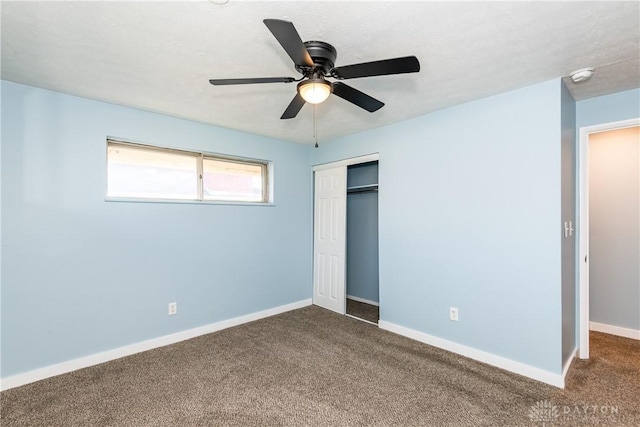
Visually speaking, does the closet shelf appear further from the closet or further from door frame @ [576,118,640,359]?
door frame @ [576,118,640,359]

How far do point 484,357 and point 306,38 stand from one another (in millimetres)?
2942

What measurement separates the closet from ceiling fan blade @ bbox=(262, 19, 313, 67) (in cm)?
289

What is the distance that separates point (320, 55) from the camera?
168 centimetres

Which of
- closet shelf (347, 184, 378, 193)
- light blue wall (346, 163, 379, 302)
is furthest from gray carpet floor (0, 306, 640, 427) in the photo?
closet shelf (347, 184, 378, 193)

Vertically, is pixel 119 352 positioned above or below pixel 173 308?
below

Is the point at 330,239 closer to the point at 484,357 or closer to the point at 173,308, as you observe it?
the point at 173,308

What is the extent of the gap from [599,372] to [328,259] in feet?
9.58

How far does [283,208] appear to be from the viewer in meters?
4.09

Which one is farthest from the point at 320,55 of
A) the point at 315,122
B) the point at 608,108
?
the point at 608,108

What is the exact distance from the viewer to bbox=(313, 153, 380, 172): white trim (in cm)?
361

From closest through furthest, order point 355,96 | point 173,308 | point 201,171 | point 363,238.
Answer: point 355,96 < point 173,308 < point 201,171 < point 363,238

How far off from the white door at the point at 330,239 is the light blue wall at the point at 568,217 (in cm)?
231

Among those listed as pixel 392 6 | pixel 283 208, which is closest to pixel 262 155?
pixel 283 208

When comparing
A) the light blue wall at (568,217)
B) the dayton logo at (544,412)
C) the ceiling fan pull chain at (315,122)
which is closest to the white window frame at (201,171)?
the ceiling fan pull chain at (315,122)
